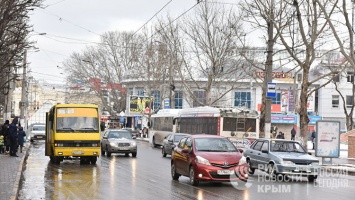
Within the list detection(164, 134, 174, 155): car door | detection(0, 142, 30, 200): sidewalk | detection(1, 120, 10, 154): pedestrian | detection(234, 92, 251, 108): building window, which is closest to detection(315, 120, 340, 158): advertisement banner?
detection(164, 134, 174, 155): car door

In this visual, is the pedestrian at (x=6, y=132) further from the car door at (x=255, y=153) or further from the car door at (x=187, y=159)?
the car door at (x=187, y=159)

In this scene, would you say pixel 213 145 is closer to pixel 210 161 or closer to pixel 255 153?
pixel 210 161

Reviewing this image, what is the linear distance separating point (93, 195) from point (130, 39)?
63877mm

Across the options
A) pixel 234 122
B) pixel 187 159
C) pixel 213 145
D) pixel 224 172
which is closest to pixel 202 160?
pixel 224 172

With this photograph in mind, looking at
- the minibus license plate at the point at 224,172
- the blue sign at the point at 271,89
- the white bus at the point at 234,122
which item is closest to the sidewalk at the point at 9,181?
the minibus license plate at the point at 224,172

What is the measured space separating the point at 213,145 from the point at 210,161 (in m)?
A: 1.37

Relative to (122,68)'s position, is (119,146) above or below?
below

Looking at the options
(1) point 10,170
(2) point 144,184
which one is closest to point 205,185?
(2) point 144,184

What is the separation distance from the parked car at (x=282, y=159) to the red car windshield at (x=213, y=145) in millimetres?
2638

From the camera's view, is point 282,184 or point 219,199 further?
point 282,184

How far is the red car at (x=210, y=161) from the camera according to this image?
16.7m

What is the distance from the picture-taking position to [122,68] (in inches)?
3209

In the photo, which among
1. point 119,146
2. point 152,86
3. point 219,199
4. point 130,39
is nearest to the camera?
point 219,199

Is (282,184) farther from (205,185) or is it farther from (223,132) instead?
(223,132)
